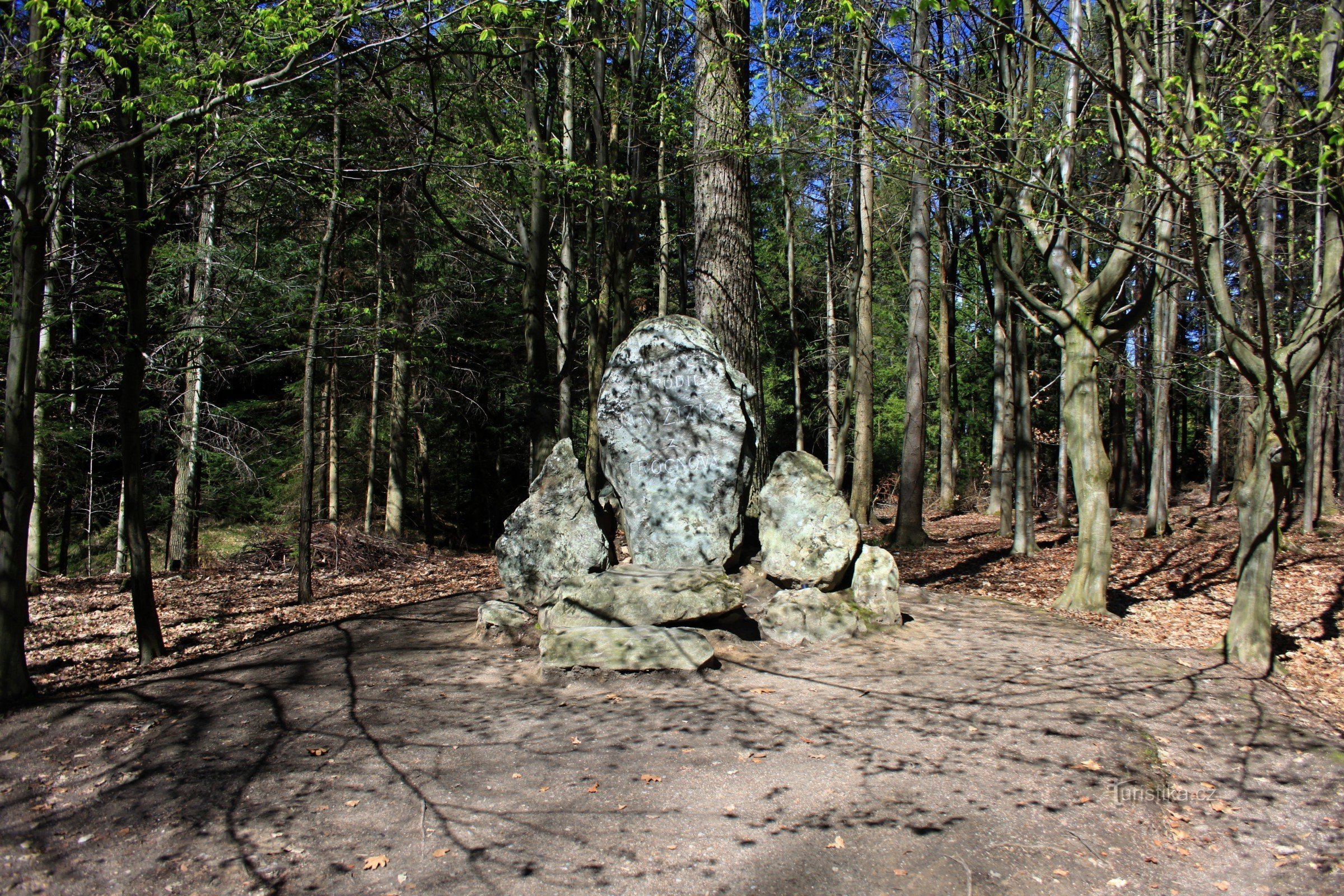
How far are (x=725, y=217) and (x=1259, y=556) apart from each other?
590 cm

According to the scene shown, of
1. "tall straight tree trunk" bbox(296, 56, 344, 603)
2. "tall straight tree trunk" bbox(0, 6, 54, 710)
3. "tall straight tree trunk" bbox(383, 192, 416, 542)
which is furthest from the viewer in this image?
"tall straight tree trunk" bbox(383, 192, 416, 542)

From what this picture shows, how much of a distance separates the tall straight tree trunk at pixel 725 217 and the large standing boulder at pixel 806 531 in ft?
2.83

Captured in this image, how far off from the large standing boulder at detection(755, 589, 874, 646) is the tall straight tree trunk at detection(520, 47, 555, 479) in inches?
223

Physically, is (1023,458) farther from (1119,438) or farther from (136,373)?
(136,373)

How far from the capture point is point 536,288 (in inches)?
509

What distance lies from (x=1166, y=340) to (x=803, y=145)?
8.58m

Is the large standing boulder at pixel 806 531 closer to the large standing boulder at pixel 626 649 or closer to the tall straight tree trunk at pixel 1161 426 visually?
the large standing boulder at pixel 626 649

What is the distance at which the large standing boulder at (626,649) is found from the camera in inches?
243

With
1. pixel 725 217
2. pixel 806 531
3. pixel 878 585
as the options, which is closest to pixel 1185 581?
pixel 878 585

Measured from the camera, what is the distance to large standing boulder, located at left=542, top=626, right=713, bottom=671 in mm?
6164

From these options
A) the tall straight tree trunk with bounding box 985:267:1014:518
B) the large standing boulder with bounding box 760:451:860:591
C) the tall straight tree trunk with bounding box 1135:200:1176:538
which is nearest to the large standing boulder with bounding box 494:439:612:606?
the large standing boulder with bounding box 760:451:860:591

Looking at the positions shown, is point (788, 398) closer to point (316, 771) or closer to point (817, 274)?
point (817, 274)

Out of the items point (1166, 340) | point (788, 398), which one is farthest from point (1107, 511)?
point (788, 398)

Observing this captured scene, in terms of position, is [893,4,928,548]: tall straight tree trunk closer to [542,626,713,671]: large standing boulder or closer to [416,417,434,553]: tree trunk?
[542,626,713,671]: large standing boulder
